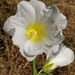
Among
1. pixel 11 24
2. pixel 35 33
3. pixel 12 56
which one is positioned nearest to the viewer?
pixel 11 24

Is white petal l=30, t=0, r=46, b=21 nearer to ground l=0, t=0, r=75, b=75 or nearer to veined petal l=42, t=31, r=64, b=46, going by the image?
veined petal l=42, t=31, r=64, b=46

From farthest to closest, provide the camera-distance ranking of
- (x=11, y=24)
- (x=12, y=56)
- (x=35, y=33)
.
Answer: (x=12, y=56) → (x=35, y=33) → (x=11, y=24)

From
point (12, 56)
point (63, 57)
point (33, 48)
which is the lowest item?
point (12, 56)

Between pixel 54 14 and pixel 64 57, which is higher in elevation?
pixel 54 14

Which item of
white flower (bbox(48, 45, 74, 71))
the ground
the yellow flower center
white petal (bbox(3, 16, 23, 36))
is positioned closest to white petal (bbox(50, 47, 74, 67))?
white flower (bbox(48, 45, 74, 71))

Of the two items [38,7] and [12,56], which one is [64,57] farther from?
[12,56]

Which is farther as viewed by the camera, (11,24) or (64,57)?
(64,57)

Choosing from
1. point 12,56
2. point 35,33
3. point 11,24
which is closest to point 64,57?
point 35,33
